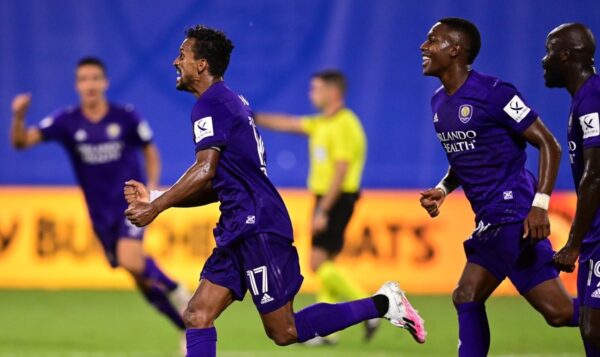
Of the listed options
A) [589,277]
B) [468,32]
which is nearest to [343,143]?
[468,32]

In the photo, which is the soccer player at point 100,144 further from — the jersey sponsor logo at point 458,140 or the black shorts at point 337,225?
the jersey sponsor logo at point 458,140

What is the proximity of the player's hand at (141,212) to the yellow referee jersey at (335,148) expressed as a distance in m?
5.17

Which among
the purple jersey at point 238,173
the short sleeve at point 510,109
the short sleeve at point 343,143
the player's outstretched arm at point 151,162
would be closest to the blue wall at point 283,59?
the short sleeve at point 343,143

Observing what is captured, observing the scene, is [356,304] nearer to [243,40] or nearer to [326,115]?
[326,115]

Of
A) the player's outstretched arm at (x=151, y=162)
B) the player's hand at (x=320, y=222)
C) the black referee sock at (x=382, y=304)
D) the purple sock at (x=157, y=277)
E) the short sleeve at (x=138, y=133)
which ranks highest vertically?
the short sleeve at (x=138, y=133)

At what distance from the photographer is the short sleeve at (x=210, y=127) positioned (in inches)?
285

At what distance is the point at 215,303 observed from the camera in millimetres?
7367

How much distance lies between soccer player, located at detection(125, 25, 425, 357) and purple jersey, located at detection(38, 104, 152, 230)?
3797 millimetres

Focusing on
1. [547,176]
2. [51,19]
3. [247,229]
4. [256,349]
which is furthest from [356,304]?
[51,19]

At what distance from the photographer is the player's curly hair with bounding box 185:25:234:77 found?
7.53 m

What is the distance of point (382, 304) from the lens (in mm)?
7895

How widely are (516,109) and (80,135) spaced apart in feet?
16.6

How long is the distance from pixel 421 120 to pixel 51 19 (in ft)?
15.8

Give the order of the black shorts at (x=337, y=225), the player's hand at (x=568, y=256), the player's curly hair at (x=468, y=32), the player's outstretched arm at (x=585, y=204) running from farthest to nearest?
the black shorts at (x=337, y=225), the player's curly hair at (x=468, y=32), the player's hand at (x=568, y=256), the player's outstretched arm at (x=585, y=204)
